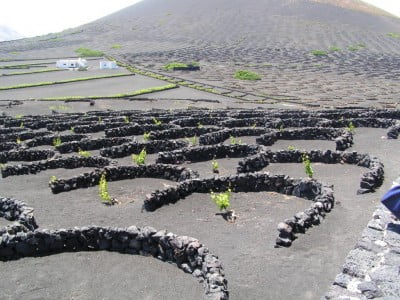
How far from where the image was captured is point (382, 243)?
37.6 feet

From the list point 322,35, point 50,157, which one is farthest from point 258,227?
point 322,35

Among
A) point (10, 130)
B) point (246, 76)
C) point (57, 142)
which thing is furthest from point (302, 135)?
point (246, 76)

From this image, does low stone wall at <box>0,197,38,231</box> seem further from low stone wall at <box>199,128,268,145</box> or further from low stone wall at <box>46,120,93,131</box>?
low stone wall at <box>46,120,93,131</box>

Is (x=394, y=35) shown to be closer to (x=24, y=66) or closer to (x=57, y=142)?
(x=24, y=66)

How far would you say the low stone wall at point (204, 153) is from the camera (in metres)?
27.7

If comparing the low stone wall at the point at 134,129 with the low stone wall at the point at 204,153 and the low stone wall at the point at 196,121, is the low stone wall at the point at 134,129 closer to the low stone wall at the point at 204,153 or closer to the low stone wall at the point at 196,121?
the low stone wall at the point at 196,121

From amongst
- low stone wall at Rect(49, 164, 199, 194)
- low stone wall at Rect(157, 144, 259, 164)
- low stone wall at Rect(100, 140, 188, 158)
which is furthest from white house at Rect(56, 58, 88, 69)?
low stone wall at Rect(49, 164, 199, 194)

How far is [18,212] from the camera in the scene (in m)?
19.5

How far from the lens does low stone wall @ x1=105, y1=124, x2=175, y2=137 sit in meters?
37.0

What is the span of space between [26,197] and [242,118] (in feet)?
75.0

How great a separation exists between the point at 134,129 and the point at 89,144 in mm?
5336

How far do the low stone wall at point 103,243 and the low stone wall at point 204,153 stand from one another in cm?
1207

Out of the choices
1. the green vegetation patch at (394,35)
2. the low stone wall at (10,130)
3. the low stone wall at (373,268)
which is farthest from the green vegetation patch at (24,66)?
the green vegetation patch at (394,35)

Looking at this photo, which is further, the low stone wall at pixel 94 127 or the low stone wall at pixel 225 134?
the low stone wall at pixel 94 127
